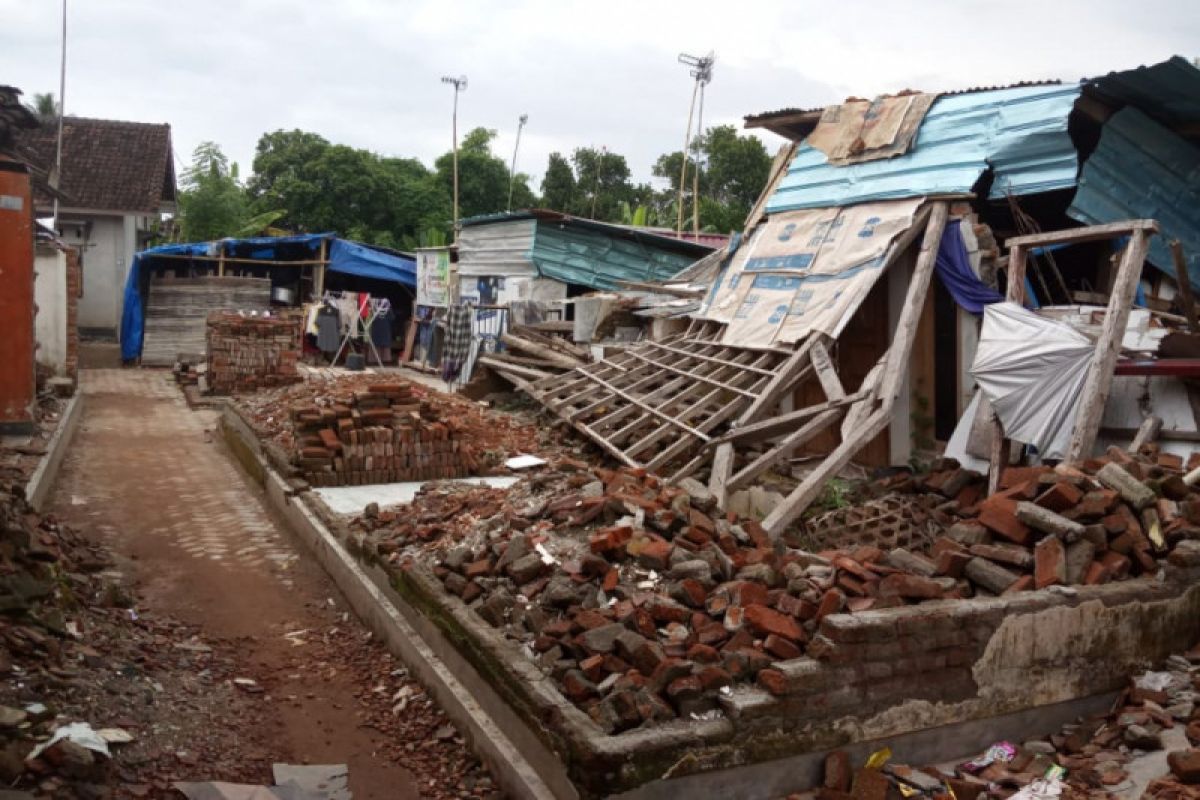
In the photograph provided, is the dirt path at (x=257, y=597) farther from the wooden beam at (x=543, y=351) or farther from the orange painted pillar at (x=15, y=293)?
the wooden beam at (x=543, y=351)

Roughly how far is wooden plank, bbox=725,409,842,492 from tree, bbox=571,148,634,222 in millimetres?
29035

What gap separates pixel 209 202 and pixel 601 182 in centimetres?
1501

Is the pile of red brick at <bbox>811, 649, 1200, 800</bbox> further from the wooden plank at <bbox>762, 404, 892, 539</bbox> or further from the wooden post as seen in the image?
the wooden post

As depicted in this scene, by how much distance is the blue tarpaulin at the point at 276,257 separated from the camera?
24.9 meters

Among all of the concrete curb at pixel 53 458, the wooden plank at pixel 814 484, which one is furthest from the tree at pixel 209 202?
the wooden plank at pixel 814 484

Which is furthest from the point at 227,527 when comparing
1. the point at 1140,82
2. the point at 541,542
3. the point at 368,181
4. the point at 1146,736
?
the point at 368,181

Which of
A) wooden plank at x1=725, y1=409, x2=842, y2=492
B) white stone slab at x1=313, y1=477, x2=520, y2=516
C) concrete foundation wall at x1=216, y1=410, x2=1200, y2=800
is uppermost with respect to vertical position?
wooden plank at x1=725, y1=409, x2=842, y2=492

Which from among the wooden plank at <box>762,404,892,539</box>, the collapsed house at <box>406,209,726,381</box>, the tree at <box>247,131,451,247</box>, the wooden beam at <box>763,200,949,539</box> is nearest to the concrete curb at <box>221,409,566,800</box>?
the wooden beam at <box>763,200,949,539</box>

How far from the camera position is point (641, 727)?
14.2 feet

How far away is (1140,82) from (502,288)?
15.4 metres

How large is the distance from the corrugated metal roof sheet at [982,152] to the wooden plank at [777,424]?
270 cm

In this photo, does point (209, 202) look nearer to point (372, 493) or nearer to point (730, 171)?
point (730, 171)

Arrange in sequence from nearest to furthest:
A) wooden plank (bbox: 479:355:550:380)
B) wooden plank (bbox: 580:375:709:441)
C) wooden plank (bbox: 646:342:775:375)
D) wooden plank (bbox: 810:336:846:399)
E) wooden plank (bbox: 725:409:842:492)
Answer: wooden plank (bbox: 725:409:842:492)
wooden plank (bbox: 810:336:846:399)
wooden plank (bbox: 580:375:709:441)
wooden plank (bbox: 646:342:775:375)
wooden plank (bbox: 479:355:550:380)

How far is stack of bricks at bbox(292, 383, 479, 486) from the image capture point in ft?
34.5
